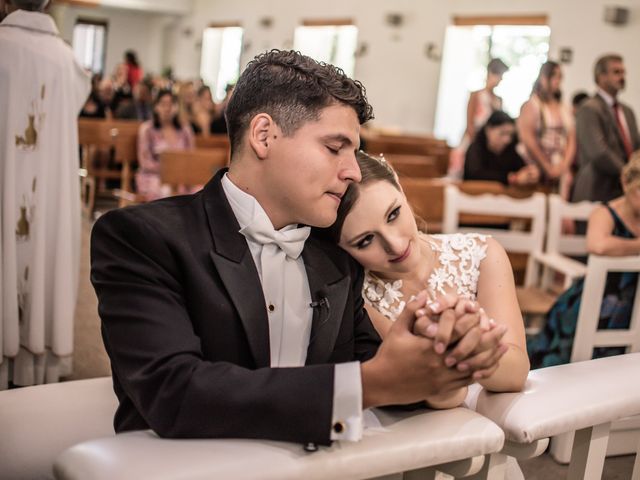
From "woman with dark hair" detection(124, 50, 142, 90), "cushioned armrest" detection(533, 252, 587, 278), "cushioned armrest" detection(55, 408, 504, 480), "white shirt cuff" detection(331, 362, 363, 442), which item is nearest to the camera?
"cushioned armrest" detection(55, 408, 504, 480)

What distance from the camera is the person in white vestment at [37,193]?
2895 millimetres

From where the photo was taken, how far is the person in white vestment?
2895mm

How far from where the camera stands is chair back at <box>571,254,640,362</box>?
275cm

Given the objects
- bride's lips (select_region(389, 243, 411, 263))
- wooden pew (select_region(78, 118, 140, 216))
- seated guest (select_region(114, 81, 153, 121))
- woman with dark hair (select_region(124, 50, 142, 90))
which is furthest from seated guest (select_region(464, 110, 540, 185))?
woman with dark hair (select_region(124, 50, 142, 90))

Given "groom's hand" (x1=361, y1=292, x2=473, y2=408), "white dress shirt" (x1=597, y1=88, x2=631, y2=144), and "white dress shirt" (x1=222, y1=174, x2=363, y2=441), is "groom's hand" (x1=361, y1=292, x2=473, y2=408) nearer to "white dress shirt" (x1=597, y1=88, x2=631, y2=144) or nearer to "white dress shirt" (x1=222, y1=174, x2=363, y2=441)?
"white dress shirt" (x1=222, y1=174, x2=363, y2=441)


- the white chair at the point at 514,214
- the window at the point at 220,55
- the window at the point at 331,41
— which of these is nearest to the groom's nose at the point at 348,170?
the white chair at the point at 514,214

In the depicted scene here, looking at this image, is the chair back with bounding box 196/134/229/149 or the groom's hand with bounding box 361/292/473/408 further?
the chair back with bounding box 196/134/229/149

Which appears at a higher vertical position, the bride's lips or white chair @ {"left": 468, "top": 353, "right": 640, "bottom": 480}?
the bride's lips

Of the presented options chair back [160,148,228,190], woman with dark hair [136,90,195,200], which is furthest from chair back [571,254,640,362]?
woman with dark hair [136,90,195,200]

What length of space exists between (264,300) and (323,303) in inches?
4.7

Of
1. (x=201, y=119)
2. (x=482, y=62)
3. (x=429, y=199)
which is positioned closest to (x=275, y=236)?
(x=429, y=199)

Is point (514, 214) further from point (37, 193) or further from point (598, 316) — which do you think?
point (37, 193)

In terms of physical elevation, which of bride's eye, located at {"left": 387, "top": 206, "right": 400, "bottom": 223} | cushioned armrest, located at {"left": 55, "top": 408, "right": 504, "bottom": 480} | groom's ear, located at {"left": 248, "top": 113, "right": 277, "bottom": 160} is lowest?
cushioned armrest, located at {"left": 55, "top": 408, "right": 504, "bottom": 480}

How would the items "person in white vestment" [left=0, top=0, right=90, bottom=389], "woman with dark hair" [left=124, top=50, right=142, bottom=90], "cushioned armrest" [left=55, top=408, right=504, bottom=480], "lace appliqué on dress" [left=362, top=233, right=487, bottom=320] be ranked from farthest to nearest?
"woman with dark hair" [left=124, top=50, right=142, bottom=90], "person in white vestment" [left=0, top=0, right=90, bottom=389], "lace appliqué on dress" [left=362, top=233, right=487, bottom=320], "cushioned armrest" [left=55, top=408, right=504, bottom=480]
